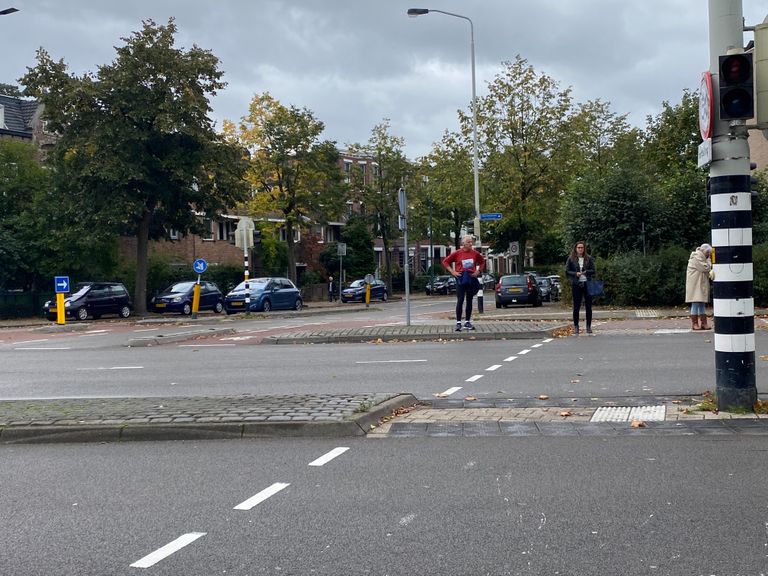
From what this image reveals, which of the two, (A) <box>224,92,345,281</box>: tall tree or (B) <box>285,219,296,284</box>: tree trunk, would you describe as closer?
(A) <box>224,92,345,281</box>: tall tree

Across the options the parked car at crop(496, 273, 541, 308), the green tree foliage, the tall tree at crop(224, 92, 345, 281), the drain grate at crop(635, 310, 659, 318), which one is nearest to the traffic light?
the drain grate at crop(635, 310, 659, 318)

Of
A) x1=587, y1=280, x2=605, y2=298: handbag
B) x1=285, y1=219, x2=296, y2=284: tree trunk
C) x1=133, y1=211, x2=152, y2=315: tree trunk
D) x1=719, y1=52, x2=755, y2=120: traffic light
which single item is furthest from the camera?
x1=285, y1=219, x2=296, y2=284: tree trunk

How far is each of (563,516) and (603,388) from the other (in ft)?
16.9

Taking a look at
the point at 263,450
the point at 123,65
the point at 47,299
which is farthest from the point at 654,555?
the point at 47,299

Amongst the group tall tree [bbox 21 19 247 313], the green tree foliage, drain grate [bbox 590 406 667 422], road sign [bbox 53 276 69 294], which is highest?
tall tree [bbox 21 19 247 313]

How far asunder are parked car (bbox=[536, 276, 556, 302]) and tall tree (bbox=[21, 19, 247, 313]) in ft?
58.0

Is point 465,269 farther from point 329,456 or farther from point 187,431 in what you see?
point 329,456

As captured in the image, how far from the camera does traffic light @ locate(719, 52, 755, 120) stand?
723 cm

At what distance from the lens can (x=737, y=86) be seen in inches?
286

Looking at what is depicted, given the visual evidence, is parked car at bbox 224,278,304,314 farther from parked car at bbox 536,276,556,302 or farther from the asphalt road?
the asphalt road

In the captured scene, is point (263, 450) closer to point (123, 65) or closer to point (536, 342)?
point (536, 342)

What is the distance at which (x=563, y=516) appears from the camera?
4.93 meters

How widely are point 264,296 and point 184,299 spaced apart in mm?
4410

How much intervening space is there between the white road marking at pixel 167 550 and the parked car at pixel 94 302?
1311 inches
